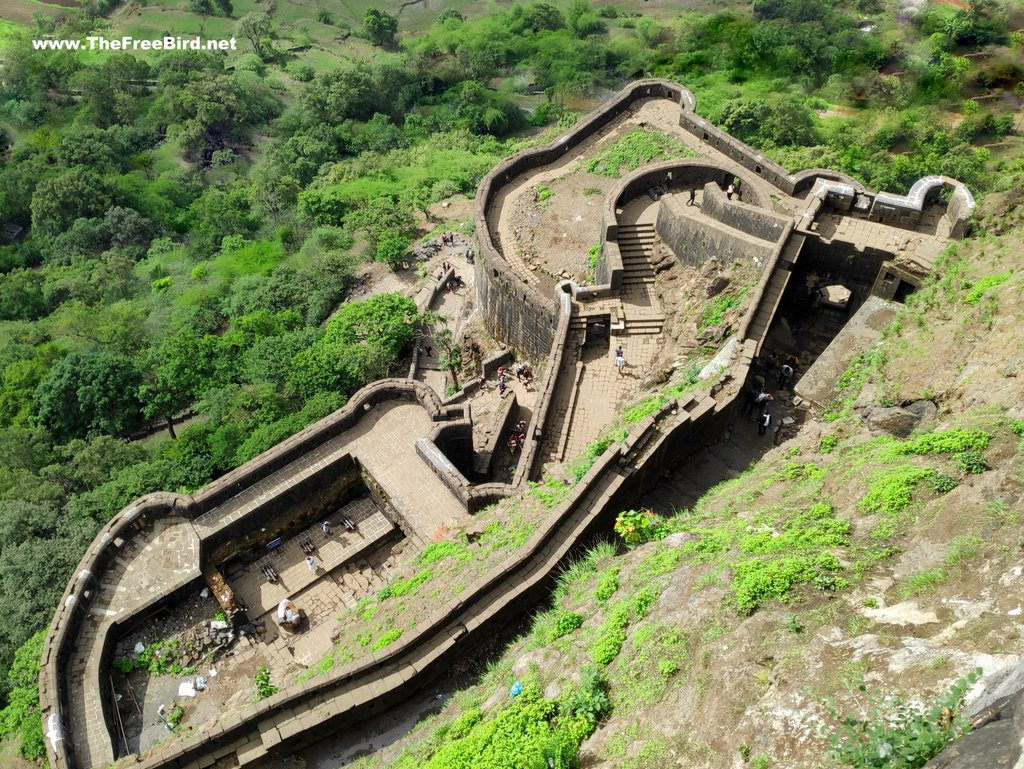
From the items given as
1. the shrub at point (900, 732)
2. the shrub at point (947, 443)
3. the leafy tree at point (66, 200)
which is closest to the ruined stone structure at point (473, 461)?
the shrub at point (947, 443)

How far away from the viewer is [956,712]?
7453 mm

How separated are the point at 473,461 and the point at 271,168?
155 feet

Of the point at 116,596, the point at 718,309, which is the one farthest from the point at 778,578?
the point at 116,596

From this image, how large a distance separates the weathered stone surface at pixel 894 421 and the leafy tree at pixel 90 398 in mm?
34124

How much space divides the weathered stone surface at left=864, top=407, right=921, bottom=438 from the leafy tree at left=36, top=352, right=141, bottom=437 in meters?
34.1

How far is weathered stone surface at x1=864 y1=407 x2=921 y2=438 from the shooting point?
15.1 m

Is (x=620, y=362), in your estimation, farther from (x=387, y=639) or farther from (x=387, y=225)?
(x=387, y=225)

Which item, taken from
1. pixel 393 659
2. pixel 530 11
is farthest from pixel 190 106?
pixel 393 659

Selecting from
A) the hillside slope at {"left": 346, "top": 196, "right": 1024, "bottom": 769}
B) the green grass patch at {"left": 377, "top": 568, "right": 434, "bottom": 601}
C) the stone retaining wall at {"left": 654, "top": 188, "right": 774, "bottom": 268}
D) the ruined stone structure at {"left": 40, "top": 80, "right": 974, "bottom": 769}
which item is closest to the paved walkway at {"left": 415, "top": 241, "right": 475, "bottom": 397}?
the ruined stone structure at {"left": 40, "top": 80, "right": 974, "bottom": 769}

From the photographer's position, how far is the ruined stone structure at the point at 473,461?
15445 mm

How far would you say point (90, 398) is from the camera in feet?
117

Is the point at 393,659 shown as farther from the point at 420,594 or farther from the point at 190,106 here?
the point at 190,106

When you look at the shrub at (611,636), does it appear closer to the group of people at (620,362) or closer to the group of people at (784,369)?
the group of people at (784,369)

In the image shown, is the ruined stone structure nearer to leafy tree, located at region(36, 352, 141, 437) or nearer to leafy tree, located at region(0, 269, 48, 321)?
leafy tree, located at region(36, 352, 141, 437)
